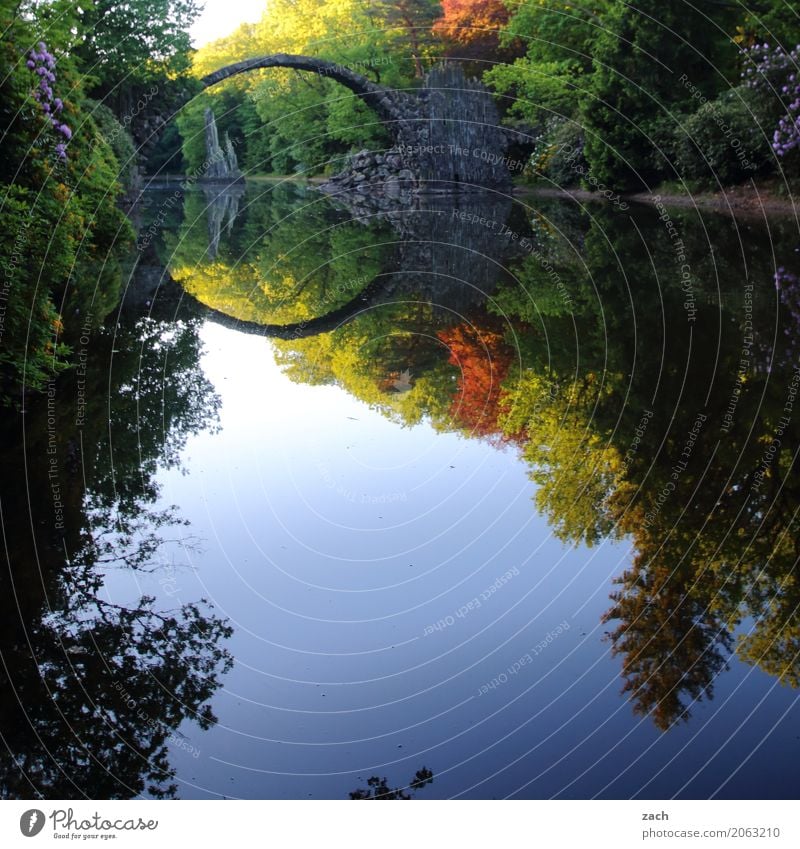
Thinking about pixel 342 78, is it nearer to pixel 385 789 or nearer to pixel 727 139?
pixel 727 139

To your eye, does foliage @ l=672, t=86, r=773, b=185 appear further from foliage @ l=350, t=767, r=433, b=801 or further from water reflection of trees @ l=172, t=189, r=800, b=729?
foliage @ l=350, t=767, r=433, b=801

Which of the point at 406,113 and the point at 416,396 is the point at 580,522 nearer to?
the point at 416,396

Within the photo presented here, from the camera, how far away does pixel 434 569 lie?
20.3 feet

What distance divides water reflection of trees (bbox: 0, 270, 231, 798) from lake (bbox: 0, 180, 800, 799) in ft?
0.06

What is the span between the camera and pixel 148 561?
239 inches

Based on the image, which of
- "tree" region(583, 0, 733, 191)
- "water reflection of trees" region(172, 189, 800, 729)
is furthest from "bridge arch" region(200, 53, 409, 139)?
"water reflection of trees" region(172, 189, 800, 729)

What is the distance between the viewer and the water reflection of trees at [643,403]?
523 cm

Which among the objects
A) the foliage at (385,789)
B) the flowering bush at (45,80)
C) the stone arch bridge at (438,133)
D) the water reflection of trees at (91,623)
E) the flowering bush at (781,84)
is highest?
the stone arch bridge at (438,133)

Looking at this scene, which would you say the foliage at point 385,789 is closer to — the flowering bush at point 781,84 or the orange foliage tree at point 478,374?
the orange foliage tree at point 478,374

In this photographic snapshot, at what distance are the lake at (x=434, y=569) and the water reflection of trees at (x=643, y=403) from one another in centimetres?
3

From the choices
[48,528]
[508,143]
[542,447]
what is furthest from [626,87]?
[48,528]

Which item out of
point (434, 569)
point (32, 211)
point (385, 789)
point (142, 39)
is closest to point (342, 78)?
point (142, 39)

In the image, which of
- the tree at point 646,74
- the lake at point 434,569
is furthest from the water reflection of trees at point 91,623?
the tree at point 646,74
